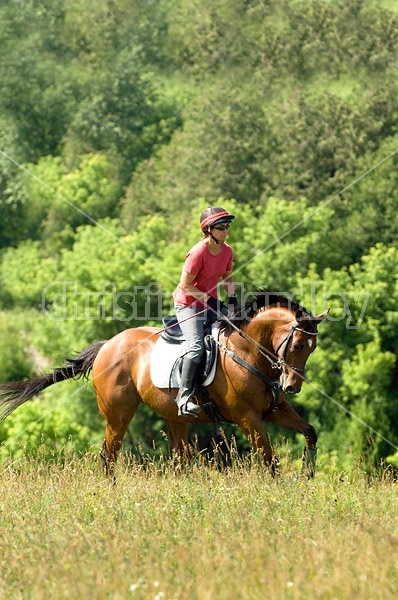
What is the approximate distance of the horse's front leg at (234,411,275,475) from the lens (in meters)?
10.7

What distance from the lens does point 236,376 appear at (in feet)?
36.7

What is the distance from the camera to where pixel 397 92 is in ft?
184

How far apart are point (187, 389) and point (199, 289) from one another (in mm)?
1149

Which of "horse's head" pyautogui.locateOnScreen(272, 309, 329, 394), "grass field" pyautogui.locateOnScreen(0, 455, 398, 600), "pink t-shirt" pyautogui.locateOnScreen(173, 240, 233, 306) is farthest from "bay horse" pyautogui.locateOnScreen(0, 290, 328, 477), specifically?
"grass field" pyautogui.locateOnScreen(0, 455, 398, 600)

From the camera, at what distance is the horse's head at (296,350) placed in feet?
34.5

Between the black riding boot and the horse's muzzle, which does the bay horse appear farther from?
the black riding boot

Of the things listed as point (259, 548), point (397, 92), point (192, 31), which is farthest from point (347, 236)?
point (259, 548)

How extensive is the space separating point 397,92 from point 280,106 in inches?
272

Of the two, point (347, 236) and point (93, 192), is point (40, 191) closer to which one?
point (93, 192)

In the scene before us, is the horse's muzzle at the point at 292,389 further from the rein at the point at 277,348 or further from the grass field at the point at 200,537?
the grass field at the point at 200,537

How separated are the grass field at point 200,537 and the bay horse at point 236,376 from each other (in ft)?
3.53

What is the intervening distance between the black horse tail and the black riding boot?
79.0 inches

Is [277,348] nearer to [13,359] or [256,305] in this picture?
[256,305]

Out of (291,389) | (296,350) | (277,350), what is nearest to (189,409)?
(277,350)
